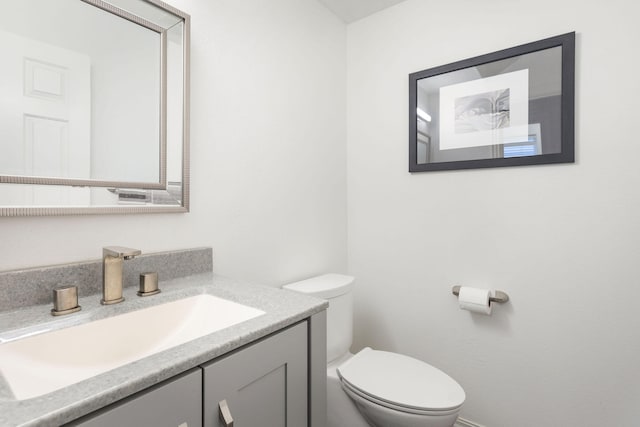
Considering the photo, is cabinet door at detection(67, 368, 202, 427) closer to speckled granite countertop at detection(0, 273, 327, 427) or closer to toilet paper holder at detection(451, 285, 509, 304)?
speckled granite countertop at detection(0, 273, 327, 427)

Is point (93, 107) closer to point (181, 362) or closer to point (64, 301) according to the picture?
point (64, 301)

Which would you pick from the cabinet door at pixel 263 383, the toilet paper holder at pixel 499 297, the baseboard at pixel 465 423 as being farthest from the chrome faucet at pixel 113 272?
the baseboard at pixel 465 423

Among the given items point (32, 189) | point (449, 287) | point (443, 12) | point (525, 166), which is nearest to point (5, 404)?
point (32, 189)

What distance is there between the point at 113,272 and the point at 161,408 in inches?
18.5

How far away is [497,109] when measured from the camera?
1507mm

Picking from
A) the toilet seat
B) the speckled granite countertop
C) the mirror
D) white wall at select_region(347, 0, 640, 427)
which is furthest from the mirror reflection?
white wall at select_region(347, 0, 640, 427)

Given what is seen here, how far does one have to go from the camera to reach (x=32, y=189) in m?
0.85

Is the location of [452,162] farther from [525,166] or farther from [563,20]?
[563,20]

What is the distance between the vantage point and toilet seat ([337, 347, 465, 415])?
44.5 inches

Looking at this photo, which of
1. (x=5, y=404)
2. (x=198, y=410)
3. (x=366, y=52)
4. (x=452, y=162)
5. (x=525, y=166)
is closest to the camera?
(x=5, y=404)

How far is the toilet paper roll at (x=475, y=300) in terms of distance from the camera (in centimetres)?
147

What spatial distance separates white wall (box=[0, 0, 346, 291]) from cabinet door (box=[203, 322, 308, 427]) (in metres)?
0.60

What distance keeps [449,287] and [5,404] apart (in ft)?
5.36

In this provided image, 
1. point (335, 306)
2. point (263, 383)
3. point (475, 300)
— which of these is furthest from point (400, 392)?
point (263, 383)
